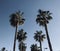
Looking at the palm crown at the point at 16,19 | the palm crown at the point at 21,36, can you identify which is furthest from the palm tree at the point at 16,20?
the palm crown at the point at 21,36

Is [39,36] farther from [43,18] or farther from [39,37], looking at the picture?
[43,18]

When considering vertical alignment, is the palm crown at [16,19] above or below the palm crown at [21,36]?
above

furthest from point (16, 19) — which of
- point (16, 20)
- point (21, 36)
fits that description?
point (21, 36)

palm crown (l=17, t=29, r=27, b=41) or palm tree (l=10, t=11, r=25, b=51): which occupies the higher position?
palm tree (l=10, t=11, r=25, b=51)

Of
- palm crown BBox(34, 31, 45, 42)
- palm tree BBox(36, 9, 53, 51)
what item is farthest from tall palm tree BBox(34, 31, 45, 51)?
palm tree BBox(36, 9, 53, 51)

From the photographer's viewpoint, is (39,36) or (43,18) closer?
(43,18)

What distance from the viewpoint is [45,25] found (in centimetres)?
3712

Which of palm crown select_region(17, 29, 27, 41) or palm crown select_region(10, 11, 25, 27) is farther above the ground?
palm crown select_region(10, 11, 25, 27)

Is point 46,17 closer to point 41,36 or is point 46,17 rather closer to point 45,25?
point 45,25

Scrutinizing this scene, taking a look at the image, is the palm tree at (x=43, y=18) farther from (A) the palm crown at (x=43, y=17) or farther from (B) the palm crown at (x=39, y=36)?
(B) the palm crown at (x=39, y=36)

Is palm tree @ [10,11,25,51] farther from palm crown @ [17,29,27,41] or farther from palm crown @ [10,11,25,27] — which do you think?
palm crown @ [17,29,27,41]

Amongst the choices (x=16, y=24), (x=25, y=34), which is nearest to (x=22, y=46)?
(x=25, y=34)

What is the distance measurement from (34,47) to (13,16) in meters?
22.7

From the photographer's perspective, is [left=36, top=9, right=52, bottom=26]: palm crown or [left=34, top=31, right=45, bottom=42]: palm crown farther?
[left=34, top=31, right=45, bottom=42]: palm crown
